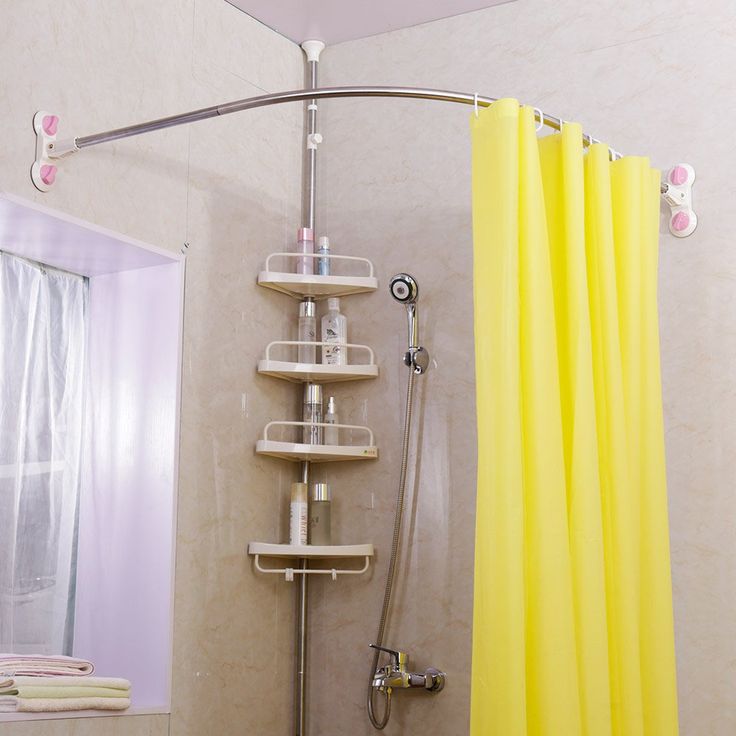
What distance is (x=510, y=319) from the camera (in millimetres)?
1863

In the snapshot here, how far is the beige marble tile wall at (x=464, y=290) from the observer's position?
2.45 metres

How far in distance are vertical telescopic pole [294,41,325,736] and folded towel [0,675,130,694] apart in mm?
663

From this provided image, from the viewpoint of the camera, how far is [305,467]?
113 inches

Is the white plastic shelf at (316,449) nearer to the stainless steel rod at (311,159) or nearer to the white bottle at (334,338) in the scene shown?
the white bottle at (334,338)

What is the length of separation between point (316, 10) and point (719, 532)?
71.1 inches

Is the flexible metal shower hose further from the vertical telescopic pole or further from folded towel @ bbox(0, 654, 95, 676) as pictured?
folded towel @ bbox(0, 654, 95, 676)

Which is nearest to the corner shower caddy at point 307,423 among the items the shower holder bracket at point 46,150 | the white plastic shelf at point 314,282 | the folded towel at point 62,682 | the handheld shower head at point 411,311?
the white plastic shelf at point 314,282

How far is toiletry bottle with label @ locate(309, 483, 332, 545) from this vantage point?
9.07 ft

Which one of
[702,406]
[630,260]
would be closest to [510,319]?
[630,260]

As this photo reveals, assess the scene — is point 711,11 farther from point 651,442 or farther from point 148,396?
point 148,396

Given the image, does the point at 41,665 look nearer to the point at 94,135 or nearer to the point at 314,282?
the point at 94,135

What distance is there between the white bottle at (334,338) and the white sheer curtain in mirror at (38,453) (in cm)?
67

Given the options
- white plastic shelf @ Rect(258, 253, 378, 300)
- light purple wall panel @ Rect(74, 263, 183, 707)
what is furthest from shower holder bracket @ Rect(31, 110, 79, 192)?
white plastic shelf @ Rect(258, 253, 378, 300)

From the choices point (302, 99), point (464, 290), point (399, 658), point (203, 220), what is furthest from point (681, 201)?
→ point (399, 658)
